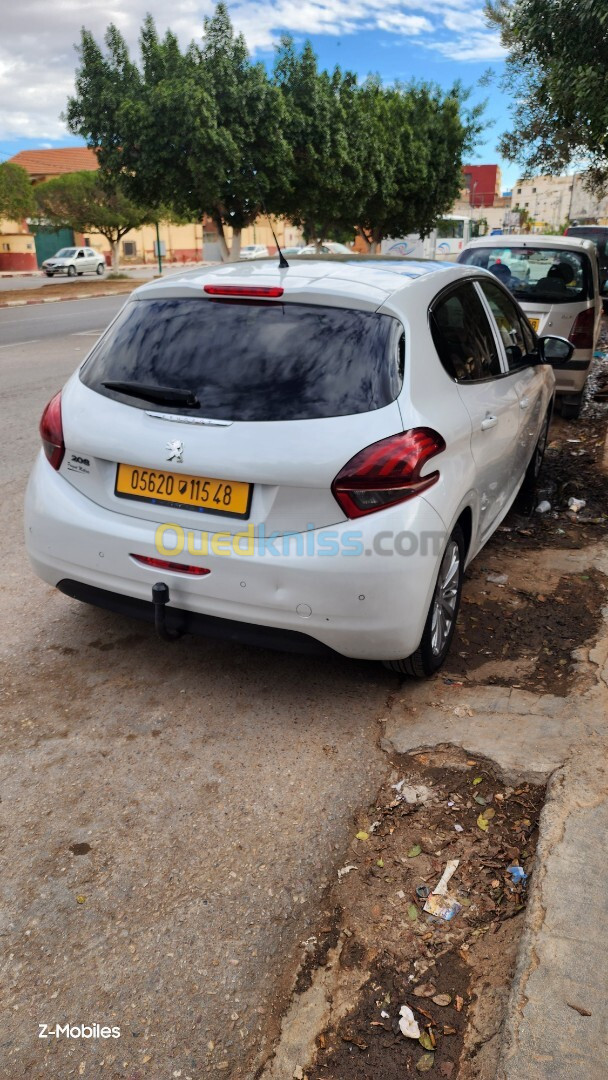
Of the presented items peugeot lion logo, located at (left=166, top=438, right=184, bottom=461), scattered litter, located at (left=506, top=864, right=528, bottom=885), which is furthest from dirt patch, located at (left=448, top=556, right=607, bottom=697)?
peugeot lion logo, located at (left=166, top=438, right=184, bottom=461)

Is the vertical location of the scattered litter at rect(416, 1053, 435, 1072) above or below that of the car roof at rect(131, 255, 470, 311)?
below

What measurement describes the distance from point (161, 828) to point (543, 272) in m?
7.46

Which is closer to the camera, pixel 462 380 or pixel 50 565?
pixel 50 565

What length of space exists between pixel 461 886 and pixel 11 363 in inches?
469

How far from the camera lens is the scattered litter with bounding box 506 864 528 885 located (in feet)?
8.25

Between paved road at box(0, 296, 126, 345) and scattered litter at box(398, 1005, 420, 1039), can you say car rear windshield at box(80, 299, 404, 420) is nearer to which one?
scattered litter at box(398, 1005, 420, 1039)

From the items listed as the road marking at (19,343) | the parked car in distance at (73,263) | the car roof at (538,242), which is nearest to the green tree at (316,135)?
the road marking at (19,343)

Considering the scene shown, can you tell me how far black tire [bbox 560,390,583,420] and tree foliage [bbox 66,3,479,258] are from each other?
860 centimetres

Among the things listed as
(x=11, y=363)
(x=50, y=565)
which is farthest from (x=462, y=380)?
(x=11, y=363)

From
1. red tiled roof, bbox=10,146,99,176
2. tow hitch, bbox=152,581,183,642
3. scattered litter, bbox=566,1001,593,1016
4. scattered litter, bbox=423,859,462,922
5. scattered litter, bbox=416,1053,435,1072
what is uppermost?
red tiled roof, bbox=10,146,99,176

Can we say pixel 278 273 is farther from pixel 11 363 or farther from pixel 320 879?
pixel 11 363

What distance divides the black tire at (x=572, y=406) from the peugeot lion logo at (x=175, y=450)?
21.8ft

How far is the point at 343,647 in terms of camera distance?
3100 mm

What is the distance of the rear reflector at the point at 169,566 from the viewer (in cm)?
308
